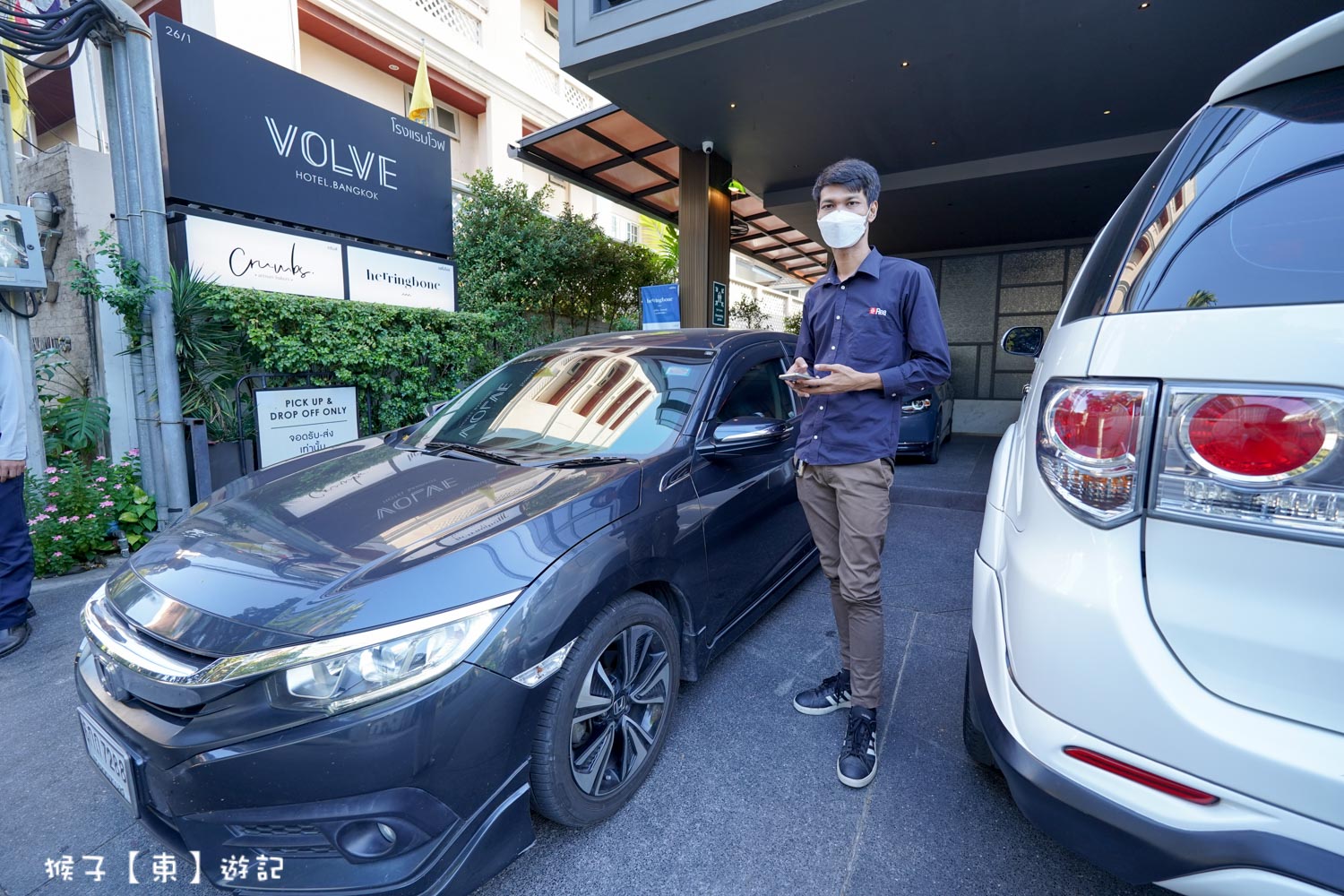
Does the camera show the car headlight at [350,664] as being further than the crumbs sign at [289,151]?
No

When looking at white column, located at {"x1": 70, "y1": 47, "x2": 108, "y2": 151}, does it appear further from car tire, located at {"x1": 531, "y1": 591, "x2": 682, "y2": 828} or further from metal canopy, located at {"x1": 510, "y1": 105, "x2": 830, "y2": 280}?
car tire, located at {"x1": 531, "y1": 591, "x2": 682, "y2": 828}

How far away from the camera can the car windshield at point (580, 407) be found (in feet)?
7.44

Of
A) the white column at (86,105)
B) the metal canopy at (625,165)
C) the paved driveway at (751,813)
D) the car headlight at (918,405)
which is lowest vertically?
the paved driveway at (751,813)

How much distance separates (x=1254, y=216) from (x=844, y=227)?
3.50ft

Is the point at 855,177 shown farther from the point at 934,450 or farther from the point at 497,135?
the point at 497,135

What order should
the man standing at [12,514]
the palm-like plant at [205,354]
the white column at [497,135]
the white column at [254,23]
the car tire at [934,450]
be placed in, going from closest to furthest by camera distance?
the man standing at [12,514] → the palm-like plant at [205,354] → the car tire at [934,450] → the white column at [254,23] → the white column at [497,135]

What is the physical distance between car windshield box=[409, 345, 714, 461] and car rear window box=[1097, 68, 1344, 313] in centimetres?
148

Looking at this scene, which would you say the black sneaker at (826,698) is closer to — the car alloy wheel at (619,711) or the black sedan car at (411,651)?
the black sedan car at (411,651)

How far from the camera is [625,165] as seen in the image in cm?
838

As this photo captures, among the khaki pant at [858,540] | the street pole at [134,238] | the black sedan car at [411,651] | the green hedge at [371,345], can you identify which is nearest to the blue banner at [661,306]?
the green hedge at [371,345]

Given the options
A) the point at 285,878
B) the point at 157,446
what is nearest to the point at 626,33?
the point at 157,446

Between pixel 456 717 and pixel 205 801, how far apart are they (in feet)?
1.83

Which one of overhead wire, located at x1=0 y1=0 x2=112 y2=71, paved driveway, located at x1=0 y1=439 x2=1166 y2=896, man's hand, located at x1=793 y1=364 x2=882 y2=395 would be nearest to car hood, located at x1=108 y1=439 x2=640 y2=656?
man's hand, located at x1=793 y1=364 x2=882 y2=395

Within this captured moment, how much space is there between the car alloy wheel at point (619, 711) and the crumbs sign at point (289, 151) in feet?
15.9
